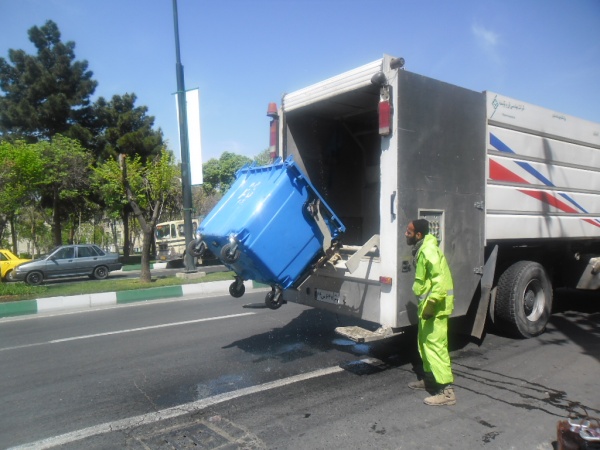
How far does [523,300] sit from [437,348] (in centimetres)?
234

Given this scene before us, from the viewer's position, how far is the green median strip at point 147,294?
10922 millimetres

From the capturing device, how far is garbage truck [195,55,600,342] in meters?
4.37

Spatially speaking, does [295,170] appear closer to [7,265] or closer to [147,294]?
[147,294]

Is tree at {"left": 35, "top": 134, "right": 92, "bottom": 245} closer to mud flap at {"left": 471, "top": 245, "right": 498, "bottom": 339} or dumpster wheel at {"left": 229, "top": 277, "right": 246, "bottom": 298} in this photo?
dumpster wheel at {"left": 229, "top": 277, "right": 246, "bottom": 298}

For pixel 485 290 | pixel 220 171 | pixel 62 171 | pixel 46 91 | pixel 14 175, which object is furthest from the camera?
pixel 220 171

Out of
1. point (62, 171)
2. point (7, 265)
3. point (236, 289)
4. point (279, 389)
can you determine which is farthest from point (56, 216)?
point (279, 389)

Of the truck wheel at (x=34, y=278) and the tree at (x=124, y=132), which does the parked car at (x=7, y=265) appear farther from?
the tree at (x=124, y=132)

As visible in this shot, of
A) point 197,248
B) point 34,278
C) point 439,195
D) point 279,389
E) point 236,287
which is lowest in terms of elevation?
point 34,278

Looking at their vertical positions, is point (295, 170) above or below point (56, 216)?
above

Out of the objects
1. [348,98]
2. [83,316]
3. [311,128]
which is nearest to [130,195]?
[83,316]

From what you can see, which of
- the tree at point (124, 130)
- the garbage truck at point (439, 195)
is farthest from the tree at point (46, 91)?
the garbage truck at point (439, 195)

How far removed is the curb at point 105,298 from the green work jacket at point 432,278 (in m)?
8.08

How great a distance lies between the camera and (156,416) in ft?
12.7

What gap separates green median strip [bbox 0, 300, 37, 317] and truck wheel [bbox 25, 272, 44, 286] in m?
7.68
